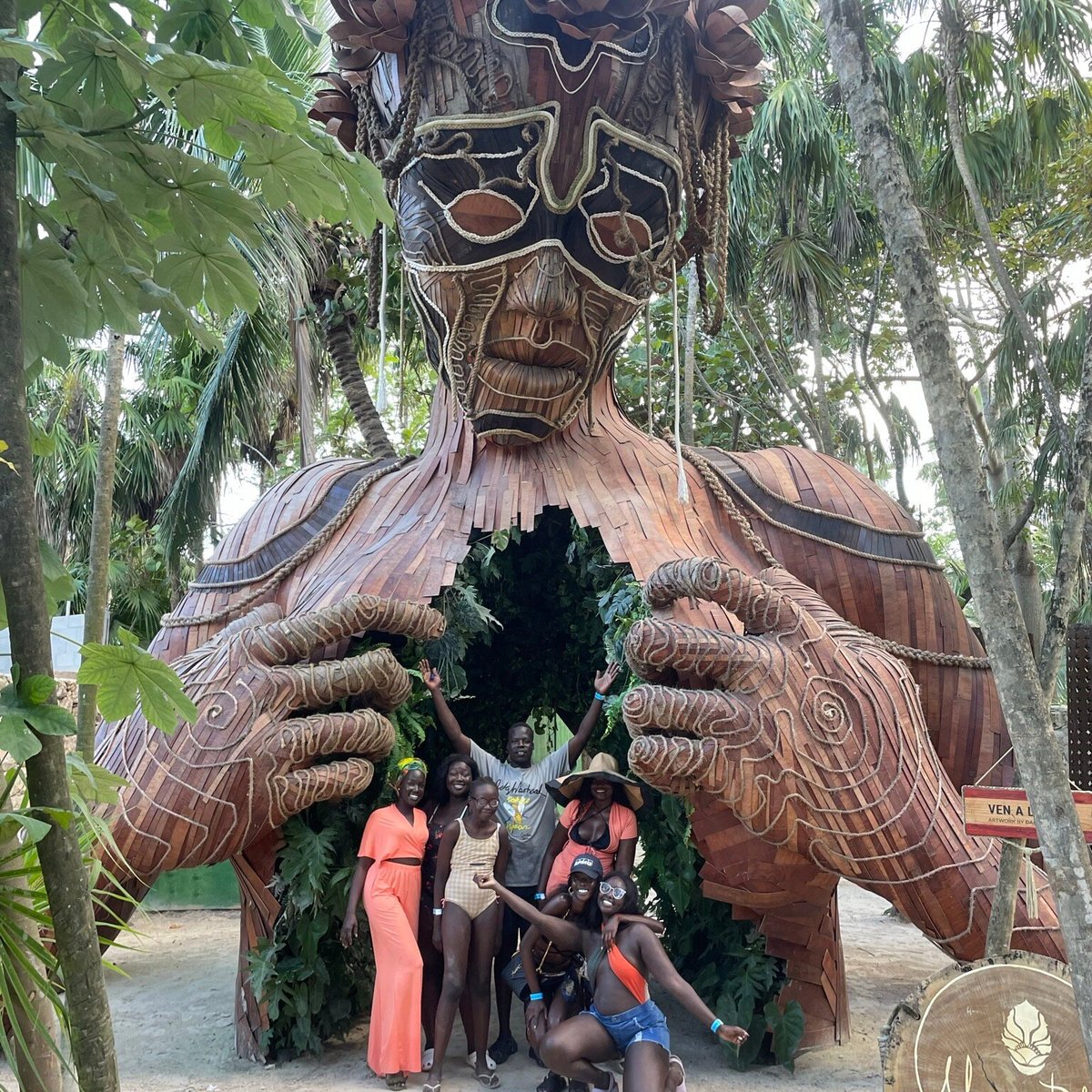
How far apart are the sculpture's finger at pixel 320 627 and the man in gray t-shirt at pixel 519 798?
0.62 metres

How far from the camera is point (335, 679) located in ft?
14.1

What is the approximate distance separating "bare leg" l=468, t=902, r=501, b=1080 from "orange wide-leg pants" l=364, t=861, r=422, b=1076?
249mm

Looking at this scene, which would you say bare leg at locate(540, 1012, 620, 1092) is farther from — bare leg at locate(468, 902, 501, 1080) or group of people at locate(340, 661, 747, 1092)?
bare leg at locate(468, 902, 501, 1080)

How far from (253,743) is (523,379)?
1.87m

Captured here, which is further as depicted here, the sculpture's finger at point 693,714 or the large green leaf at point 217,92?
the sculpture's finger at point 693,714

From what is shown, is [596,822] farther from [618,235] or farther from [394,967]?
[618,235]

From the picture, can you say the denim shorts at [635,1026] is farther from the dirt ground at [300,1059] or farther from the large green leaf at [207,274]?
the large green leaf at [207,274]

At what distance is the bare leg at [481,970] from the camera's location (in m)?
4.55

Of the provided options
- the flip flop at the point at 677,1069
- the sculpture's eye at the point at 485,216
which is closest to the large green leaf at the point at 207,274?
the sculpture's eye at the point at 485,216

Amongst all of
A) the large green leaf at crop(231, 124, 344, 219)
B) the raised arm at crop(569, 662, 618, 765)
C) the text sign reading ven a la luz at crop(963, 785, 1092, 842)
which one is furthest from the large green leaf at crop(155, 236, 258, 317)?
the raised arm at crop(569, 662, 618, 765)

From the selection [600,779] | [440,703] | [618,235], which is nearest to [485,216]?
[618,235]

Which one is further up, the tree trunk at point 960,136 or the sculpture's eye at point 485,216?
the tree trunk at point 960,136

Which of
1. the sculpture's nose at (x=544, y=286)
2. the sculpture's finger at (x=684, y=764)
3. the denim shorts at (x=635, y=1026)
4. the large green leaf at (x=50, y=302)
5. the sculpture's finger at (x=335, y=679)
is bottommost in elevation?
the denim shorts at (x=635, y=1026)

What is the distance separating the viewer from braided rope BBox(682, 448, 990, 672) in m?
4.90
